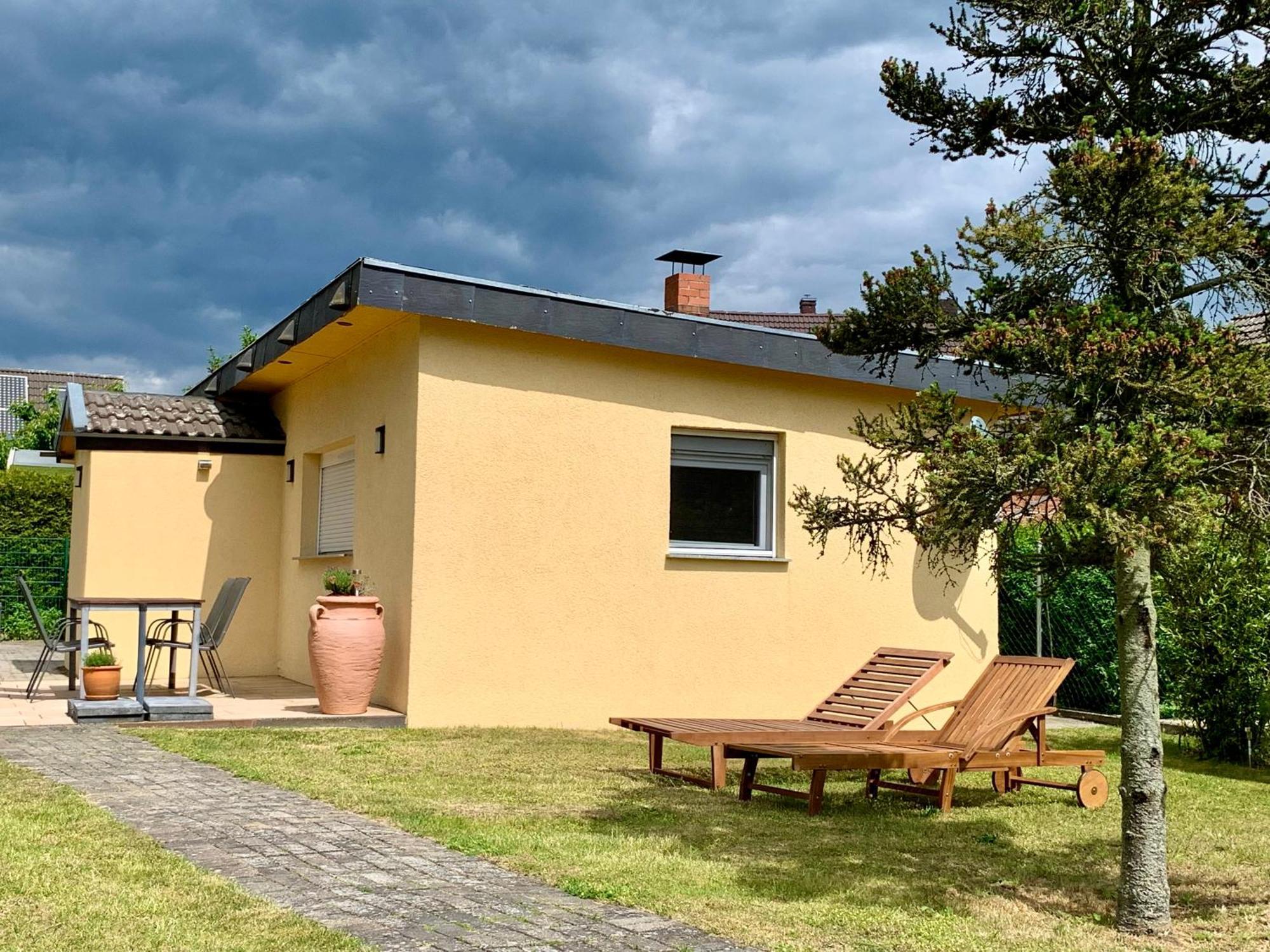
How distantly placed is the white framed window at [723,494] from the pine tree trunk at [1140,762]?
22.5 ft

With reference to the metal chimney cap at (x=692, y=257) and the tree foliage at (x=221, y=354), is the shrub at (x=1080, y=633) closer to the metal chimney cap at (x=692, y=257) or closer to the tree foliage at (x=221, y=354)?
the metal chimney cap at (x=692, y=257)

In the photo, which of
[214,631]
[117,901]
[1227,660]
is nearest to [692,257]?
[214,631]

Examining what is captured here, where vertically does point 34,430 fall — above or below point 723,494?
above

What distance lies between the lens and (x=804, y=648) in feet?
39.5

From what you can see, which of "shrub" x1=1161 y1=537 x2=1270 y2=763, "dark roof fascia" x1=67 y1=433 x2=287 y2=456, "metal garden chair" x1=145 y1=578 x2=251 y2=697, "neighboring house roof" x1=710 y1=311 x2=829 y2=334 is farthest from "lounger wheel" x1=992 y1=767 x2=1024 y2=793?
"neighboring house roof" x1=710 y1=311 x2=829 y2=334

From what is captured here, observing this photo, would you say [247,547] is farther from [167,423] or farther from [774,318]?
[774,318]

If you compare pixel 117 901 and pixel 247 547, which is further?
pixel 247 547

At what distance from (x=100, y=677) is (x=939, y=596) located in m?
7.65

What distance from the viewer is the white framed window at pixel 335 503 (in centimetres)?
1302

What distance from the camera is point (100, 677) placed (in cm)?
1056

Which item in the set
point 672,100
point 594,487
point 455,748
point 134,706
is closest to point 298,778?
point 455,748

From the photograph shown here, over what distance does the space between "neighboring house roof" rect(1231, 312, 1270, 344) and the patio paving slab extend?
2.91m

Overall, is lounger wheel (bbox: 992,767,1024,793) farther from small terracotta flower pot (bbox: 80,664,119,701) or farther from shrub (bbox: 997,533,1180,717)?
small terracotta flower pot (bbox: 80,664,119,701)

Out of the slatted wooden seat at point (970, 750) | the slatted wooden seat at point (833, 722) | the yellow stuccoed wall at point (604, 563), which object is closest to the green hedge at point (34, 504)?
the yellow stuccoed wall at point (604, 563)
